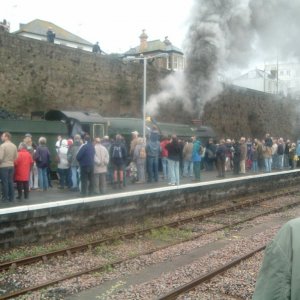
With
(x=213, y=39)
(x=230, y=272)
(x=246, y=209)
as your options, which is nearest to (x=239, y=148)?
(x=246, y=209)

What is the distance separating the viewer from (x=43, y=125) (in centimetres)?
1562

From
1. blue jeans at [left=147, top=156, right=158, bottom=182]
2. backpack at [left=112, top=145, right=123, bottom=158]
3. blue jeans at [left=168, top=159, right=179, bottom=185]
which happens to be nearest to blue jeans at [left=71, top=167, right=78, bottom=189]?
backpack at [left=112, top=145, right=123, bottom=158]

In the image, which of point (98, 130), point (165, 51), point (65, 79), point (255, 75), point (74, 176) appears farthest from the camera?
point (255, 75)

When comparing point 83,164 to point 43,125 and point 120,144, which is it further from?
point 43,125

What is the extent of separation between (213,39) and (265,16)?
327cm

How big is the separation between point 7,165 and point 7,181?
0.38m

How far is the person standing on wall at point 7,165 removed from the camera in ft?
33.5

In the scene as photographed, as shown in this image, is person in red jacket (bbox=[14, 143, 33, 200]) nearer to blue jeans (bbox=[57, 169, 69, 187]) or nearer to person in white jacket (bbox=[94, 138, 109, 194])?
person in white jacket (bbox=[94, 138, 109, 194])

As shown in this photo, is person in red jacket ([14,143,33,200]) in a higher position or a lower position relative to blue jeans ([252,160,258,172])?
higher

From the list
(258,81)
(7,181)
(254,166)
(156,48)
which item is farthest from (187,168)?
(258,81)

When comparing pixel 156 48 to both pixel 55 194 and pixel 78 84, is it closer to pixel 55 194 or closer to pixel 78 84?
pixel 78 84

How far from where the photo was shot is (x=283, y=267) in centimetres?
152

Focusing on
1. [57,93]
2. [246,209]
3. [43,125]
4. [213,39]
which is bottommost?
[246,209]

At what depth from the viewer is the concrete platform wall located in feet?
28.6
